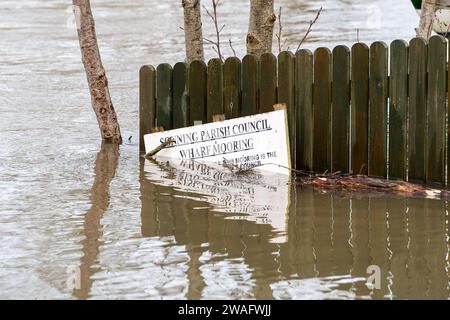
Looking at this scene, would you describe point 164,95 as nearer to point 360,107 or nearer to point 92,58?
point 92,58

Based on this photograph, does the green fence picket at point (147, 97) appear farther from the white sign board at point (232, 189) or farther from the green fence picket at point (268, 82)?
the green fence picket at point (268, 82)

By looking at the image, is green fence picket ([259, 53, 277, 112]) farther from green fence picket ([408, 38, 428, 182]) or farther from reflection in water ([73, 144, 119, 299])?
reflection in water ([73, 144, 119, 299])

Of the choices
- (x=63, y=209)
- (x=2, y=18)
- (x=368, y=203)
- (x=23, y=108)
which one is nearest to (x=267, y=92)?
(x=368, y=203)

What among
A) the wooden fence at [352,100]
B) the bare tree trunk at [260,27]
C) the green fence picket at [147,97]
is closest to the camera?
the wooden fence at [352,100]

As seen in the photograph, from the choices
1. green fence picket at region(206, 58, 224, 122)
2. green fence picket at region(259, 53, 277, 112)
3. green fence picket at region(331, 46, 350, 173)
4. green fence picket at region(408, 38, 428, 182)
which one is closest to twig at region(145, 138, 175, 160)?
green fence picket at region(206, 58, 224, 122)

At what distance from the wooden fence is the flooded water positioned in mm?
524

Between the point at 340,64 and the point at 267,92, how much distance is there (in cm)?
79

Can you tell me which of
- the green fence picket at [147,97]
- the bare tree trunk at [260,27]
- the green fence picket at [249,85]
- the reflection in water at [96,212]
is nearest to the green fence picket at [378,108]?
the green fence picket at [249,85]

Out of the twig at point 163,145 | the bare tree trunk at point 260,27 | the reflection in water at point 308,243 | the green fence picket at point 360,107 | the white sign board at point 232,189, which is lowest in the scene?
the reflection in water at point 308,243

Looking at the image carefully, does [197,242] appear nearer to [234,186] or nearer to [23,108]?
[234,186]

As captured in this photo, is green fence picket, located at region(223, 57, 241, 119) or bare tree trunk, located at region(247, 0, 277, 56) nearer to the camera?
green fence picket, located at region(223, 57, 241, 119)

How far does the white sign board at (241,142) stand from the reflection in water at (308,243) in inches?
13.3

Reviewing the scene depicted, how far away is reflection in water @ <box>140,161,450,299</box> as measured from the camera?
6.80 meters

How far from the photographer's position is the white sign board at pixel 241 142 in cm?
999
